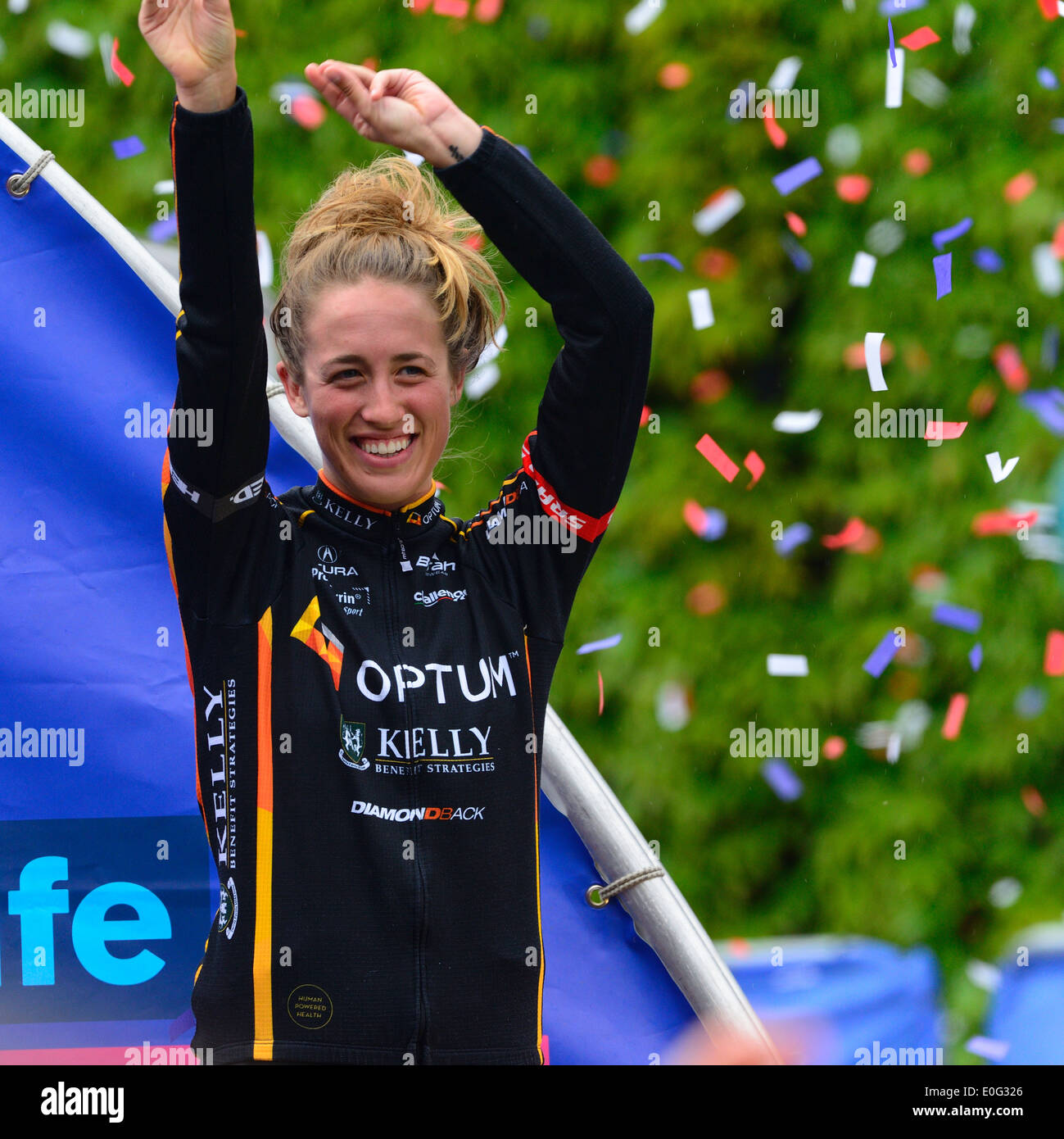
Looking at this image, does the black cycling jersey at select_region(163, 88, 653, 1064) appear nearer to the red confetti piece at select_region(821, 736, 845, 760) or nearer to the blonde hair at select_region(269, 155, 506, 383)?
the blonde hair at select_region(269, 155, 506, 383)

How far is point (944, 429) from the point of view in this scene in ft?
9.47

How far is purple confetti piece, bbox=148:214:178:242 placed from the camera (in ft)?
9.34

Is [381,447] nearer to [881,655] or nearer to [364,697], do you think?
[364,697]

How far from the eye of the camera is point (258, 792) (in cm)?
150

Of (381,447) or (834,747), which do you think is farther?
(834,747)

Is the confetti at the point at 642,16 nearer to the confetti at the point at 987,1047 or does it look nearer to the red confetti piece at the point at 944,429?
the red confetti piece at the point at 944,429

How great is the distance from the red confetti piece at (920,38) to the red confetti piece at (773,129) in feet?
0.93

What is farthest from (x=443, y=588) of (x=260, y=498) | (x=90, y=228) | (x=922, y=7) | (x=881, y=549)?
(x=922, y=7)

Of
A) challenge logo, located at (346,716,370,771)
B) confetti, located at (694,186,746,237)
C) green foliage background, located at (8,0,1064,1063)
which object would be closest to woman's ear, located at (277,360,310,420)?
challenge logo, located at (346,716,370,771)

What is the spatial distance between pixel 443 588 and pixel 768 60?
5.82 feet

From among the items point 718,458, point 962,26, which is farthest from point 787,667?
point 962,26

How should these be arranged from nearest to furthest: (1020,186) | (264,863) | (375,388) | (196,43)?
(196,43) → (264,863) → (375,388) → (1020,186)

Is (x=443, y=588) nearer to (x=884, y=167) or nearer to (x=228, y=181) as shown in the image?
(x=228, y=181)

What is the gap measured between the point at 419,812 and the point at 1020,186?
78.7 inches
